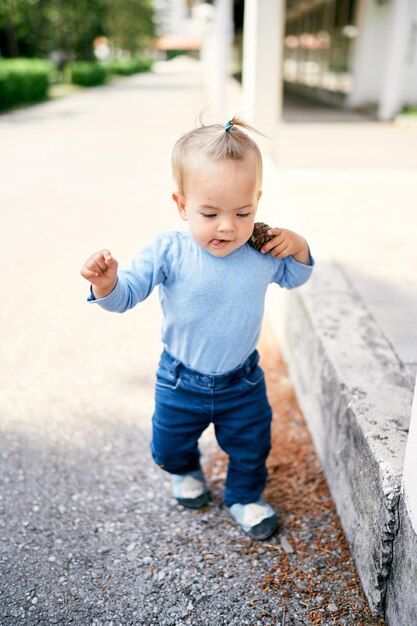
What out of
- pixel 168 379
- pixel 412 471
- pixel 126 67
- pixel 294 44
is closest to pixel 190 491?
pixel 168 379

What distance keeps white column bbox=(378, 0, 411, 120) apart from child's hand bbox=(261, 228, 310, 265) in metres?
11.7

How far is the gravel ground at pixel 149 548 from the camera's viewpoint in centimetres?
182

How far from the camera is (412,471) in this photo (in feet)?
4.94

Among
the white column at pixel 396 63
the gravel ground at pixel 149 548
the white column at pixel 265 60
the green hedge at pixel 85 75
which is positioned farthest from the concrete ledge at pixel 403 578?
the green hedge at pixel 85 75

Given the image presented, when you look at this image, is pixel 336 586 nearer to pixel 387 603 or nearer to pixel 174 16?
pixel 387 603

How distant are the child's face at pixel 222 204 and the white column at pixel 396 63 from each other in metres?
11.8

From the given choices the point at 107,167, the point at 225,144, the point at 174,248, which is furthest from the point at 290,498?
the point at 107,167

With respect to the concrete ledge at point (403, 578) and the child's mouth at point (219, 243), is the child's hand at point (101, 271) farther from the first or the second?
the concrete ledge at point (403, 578)

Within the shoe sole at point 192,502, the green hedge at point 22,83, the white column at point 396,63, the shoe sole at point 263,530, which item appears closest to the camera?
the shoe sole at point 263,530

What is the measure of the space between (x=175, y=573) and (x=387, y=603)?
2.15 ft

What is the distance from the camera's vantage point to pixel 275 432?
2.76 meters

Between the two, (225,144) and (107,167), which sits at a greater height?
(225,144)

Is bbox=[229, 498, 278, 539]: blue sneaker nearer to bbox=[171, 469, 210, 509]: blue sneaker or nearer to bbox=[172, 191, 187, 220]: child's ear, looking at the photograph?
bbox=[171, 469, 210, 509]: blue sneaker

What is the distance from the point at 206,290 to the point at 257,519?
2.82ft
